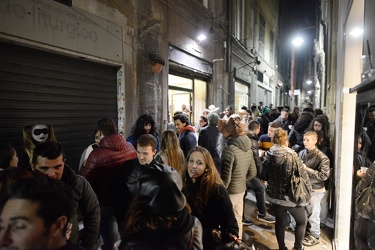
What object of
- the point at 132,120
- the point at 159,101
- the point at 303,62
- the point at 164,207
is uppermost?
the point at 303,62

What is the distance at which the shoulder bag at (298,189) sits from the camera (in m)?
3.39

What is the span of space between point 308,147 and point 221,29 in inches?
336

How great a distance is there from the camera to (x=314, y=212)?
4129mm

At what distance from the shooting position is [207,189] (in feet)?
7.96

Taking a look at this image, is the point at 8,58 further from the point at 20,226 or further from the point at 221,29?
the point at 221,29

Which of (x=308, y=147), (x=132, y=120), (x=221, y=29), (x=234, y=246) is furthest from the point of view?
(x=221, y=29)

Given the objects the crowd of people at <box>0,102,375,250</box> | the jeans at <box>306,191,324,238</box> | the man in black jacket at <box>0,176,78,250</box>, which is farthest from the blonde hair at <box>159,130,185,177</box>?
the jeans at <box>306,191,324,238</box>

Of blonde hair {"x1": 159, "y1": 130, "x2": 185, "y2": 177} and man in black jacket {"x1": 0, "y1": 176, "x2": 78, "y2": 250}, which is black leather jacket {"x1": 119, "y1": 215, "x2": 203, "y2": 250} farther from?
blonde hair {"x1": 159, "y1": 130, "x2": 185, "y2": 177}

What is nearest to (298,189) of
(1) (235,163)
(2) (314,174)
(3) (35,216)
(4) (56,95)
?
(2) (314,174)

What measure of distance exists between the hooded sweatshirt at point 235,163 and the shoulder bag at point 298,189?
67 centimetres

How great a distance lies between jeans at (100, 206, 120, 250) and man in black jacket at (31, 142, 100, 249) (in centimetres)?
80

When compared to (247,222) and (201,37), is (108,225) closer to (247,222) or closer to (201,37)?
(247,222)

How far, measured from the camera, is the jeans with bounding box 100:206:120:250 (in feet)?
10.4

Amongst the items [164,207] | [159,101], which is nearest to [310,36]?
[159,101]
